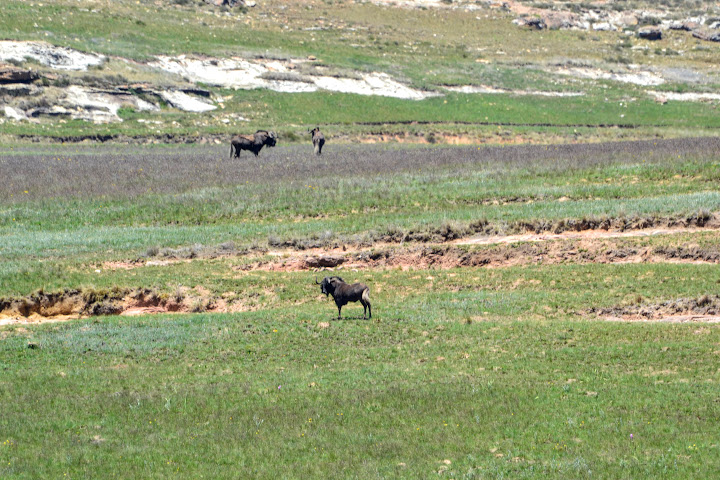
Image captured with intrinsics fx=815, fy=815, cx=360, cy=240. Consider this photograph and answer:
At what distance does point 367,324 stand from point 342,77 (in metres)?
63.4

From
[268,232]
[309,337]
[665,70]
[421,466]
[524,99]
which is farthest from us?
[665,70]

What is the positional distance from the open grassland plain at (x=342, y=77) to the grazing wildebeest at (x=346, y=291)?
134 ft

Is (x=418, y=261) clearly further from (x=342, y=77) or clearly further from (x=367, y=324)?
(x=342, y=77)

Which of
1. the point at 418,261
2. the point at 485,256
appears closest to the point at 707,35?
the point at 485,256

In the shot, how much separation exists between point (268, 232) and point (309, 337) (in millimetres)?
11472

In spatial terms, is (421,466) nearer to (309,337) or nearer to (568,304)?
(309,337)

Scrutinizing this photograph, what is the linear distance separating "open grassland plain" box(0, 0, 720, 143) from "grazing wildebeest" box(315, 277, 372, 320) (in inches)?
1609

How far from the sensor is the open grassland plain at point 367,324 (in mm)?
13078

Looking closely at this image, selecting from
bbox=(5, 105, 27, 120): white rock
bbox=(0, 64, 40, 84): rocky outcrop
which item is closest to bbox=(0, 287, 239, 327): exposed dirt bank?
bbox=(5, 105, 27, 120): white rock

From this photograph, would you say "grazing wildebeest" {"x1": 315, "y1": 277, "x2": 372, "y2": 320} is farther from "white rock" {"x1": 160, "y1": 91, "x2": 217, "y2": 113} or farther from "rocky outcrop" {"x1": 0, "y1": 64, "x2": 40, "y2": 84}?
"rocky outcrop" {"x1": 0, "y1": 64, "x2": 40, "y2": 84}

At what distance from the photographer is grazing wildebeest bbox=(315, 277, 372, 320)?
64.7ft

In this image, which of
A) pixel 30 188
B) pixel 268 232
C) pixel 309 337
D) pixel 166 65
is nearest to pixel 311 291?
pixel 309 337

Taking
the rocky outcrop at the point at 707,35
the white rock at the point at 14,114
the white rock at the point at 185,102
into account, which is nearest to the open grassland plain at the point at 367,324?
the white rock at the point at 14,114

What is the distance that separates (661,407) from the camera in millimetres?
13977
